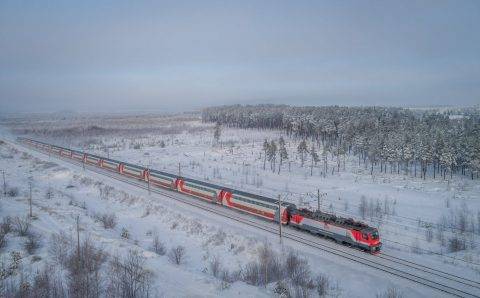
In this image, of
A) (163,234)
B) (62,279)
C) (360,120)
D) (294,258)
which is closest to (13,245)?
(62,279)

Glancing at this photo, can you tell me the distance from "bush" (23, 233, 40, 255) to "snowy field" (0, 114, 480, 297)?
399mm

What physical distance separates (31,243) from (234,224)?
17.5m

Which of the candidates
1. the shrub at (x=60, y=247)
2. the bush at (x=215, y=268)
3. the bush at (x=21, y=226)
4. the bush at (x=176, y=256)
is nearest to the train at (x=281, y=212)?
the bush at (x=215, y=268)

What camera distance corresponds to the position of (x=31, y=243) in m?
28.0

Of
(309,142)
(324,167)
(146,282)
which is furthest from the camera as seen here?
(309,142)

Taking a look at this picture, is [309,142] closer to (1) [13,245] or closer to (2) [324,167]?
(2) [324,167]

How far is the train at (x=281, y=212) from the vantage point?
2913 centimetres

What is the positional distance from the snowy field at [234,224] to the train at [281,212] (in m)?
2.74

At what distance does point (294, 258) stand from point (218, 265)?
18.1 ft

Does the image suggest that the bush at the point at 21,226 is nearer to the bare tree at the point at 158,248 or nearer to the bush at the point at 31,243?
the bush at the point at 31,243

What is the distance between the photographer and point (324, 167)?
8331 centimetres

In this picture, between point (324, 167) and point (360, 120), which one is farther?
point (360, 120)

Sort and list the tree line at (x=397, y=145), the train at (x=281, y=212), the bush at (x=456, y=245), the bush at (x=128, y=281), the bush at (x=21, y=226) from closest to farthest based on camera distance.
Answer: the bush at (x=128, y=281) → the train at (x=281, y=212) → the bush at (x=21, y=226) → the bush at (x=456, y=245) → the tree line at (x=397, y=145)

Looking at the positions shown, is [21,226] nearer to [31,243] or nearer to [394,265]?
A: [31,243]
